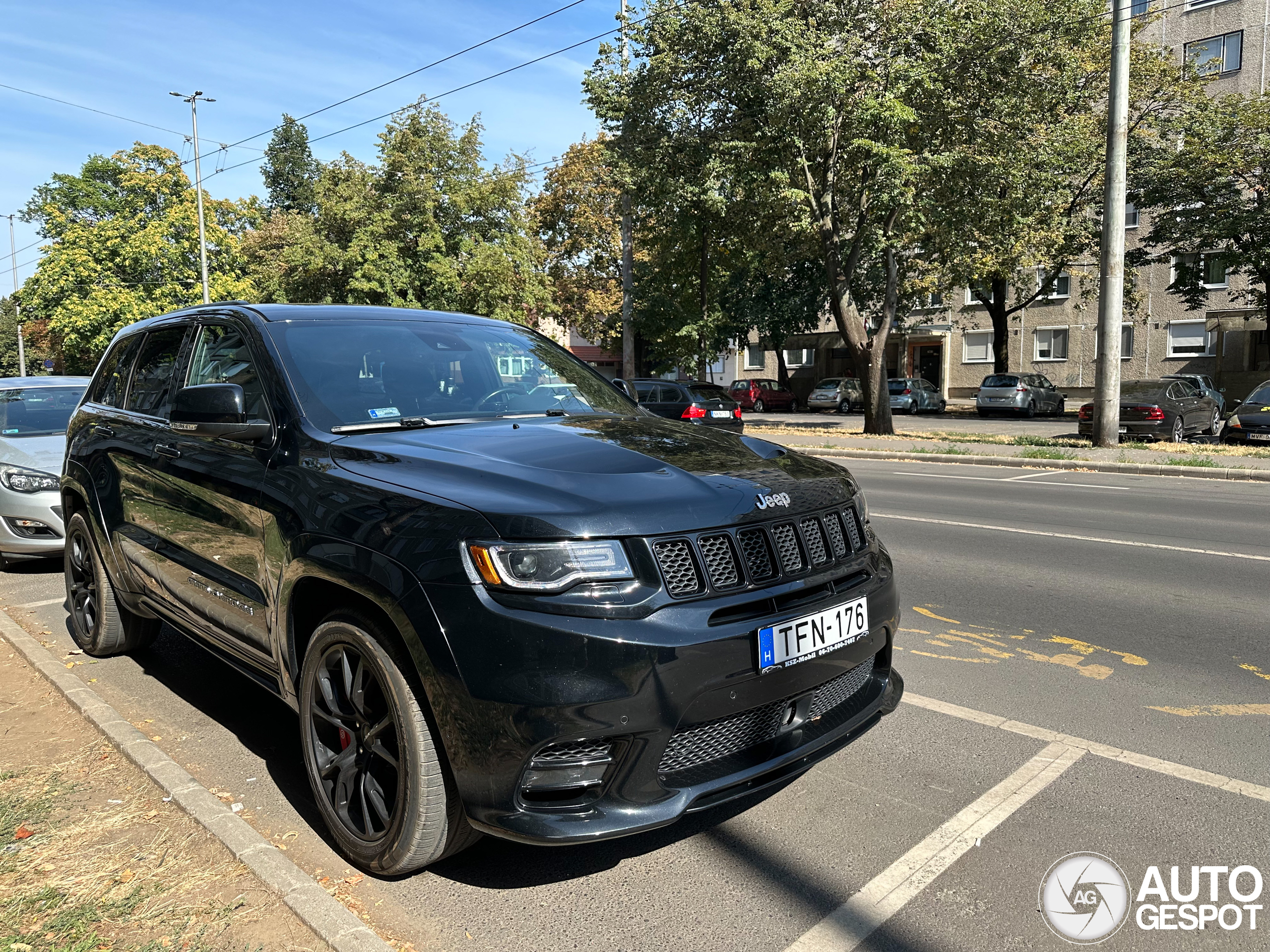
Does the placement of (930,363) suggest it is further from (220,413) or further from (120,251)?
(220,413)

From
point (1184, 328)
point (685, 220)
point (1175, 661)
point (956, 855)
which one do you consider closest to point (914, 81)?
point (685, 220)

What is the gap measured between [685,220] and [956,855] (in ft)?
74.9

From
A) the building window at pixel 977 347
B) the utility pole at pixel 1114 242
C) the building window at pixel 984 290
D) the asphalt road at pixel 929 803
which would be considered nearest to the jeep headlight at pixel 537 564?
the asphalt road at pixel 929 803

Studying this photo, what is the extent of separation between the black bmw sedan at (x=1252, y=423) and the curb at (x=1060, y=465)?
17.1 ft

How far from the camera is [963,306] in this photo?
45.6m

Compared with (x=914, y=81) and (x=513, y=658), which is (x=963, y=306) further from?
(x=513, y=658)

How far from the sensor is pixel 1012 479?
1446 centimetres

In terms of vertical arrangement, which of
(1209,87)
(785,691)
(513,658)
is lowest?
(785,691)

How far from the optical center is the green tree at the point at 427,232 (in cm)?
3350

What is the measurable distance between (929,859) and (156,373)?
13.2ft

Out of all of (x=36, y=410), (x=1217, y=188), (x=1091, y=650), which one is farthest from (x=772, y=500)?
(x=1217, y=188)

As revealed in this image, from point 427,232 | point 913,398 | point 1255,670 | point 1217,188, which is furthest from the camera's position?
point 913,398

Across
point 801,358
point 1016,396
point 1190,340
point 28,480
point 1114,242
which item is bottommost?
point 1016,396

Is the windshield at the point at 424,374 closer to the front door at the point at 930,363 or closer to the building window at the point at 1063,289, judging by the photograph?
the building window at the point at 1063,289
